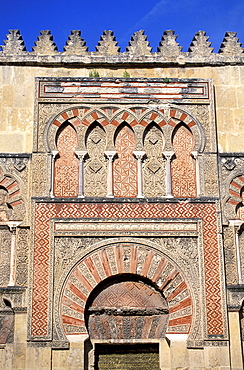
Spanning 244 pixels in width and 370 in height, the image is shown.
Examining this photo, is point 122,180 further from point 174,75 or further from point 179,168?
point 174,75

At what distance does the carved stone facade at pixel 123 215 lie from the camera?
894cm

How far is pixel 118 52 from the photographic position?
10531mm

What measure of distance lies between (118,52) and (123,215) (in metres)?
3.07

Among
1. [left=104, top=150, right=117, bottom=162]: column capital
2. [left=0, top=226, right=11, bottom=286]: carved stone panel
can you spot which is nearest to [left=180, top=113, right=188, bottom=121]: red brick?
[left=104, top=150, right=117, bottom=162]: column capital

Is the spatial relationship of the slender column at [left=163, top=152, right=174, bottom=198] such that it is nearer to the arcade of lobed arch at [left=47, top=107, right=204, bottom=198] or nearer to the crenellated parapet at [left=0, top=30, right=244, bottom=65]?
the arcade of lobed arch at [left=47, top=107, right=204, bottom=198]

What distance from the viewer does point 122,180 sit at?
9734 millimetres

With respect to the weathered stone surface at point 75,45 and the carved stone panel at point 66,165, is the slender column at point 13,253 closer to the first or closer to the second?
the carved stone panel at point 66,165

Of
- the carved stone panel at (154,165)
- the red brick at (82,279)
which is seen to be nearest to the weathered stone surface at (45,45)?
the carved stone panel at (154,165)

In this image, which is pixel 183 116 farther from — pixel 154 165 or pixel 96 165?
pixel 96 165

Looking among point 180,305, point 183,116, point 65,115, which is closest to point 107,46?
point 65,115

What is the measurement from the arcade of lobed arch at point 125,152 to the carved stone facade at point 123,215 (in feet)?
0.06

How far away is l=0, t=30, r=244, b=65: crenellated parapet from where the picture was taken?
10391 mm

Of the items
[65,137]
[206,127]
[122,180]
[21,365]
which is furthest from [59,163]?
[21,365]

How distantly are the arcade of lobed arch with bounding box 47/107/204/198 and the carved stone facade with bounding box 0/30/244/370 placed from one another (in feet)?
0.06
